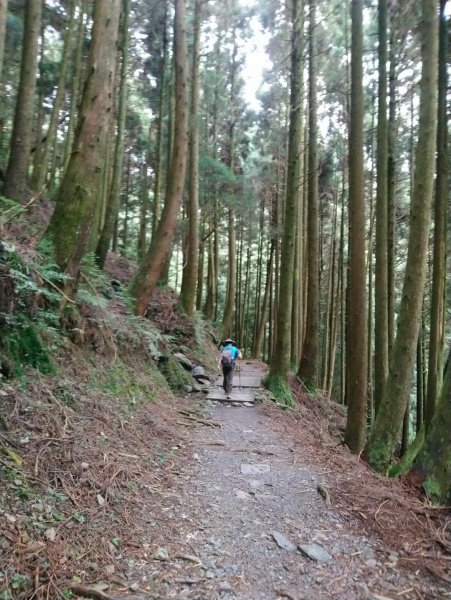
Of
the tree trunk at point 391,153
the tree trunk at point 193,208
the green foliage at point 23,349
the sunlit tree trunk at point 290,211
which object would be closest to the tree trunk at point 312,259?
the sunlit tree trunk at point 290,211

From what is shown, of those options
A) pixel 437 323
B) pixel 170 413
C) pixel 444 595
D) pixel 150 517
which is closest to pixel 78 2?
pixel 170 413

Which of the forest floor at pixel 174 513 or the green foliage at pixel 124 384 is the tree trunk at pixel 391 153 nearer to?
the forest floor at pixel 174 513

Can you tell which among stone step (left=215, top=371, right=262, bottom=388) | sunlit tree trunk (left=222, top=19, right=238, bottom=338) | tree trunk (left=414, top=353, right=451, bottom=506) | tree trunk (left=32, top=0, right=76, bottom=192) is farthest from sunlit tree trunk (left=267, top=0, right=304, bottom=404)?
sunlit tree trunk (left=222, top=19, right=238, bottom=338)

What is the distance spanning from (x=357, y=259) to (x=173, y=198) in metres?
4.99

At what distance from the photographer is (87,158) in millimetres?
5734

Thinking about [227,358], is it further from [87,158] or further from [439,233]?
[87,158]

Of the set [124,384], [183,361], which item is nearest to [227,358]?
Answer: [183,361]

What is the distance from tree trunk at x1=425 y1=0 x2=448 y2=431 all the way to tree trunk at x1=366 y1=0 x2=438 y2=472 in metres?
2.38

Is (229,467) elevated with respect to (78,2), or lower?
lower

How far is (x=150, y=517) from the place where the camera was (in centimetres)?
356

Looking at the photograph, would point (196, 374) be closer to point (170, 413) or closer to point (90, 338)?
point (170, 413)

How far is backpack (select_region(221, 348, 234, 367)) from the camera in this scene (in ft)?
30.8

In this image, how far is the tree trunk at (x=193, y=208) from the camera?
13336 mm

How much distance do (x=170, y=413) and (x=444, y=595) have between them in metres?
4.69
